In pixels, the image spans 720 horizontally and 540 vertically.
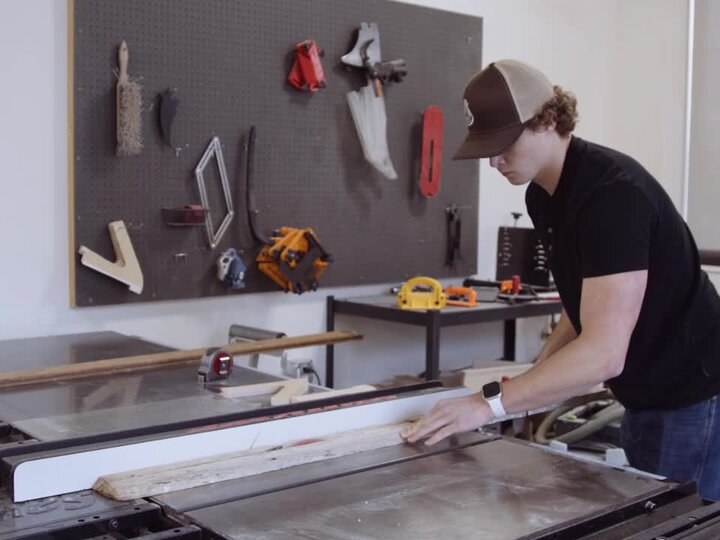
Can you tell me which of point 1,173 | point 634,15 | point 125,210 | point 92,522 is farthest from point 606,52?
point 92,522

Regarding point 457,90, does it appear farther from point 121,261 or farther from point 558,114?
point 558,114

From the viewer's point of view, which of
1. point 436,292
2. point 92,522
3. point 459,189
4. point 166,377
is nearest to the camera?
point 92,522

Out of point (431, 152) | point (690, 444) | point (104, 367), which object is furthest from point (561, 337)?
point (431, 152)

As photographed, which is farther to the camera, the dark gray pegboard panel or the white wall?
the dark gray pegboard panel

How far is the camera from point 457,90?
12.0 ft

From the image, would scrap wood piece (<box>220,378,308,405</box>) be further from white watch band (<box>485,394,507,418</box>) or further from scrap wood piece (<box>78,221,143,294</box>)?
scrap wood piece (<box>78,221,143,294</box>)

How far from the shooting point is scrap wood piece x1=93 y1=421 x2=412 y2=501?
48.4 inches

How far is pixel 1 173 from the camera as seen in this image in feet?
8.29

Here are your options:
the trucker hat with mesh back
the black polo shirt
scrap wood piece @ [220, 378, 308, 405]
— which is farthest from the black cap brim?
scrap wood piece @ [220, 378, 308, 405]

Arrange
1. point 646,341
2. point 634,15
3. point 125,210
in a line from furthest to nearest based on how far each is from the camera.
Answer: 1. point 634,15
2. point 125,210
3. point 646,341

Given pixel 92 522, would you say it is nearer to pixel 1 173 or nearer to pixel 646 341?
pixel 646 341

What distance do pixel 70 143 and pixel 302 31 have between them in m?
0.94

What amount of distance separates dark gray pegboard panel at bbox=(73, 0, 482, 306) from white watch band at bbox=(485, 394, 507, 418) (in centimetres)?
156

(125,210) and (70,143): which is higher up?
(70,143)
